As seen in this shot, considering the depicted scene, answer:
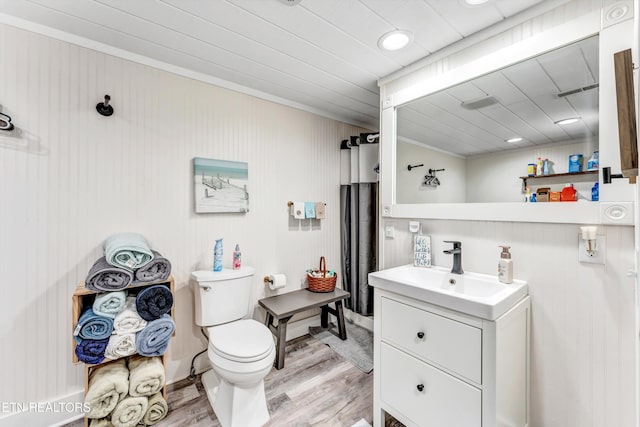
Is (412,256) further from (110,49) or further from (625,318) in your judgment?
(110,49)

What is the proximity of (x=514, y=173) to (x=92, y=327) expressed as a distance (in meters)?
2.29

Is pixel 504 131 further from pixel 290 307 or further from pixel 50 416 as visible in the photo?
pixel 50 416

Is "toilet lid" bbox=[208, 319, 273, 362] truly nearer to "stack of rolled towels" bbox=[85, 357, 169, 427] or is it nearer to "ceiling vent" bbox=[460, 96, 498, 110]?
"stack of rolled towels" bbox=[85, 357, 169, 427]

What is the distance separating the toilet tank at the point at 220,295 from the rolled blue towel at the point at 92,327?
1.71 ft

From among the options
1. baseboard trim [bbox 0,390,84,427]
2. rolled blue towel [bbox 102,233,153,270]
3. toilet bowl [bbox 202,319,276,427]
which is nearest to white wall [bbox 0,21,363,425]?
baseboard trim [bbox 0,390,84,427]

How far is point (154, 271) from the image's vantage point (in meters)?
1.52

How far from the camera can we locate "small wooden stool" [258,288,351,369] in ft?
6.77

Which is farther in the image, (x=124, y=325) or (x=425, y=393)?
(x=124, y=325)

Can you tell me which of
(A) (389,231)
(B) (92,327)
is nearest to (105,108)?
(B) (92,327)

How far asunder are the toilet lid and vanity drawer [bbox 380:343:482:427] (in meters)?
0.68

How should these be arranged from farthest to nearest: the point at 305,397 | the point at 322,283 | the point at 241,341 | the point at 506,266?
the point at 322,283 < the point at 305,397 < the point at 241,341 < the point at 506,266

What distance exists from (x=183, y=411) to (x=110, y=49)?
2.25 metres

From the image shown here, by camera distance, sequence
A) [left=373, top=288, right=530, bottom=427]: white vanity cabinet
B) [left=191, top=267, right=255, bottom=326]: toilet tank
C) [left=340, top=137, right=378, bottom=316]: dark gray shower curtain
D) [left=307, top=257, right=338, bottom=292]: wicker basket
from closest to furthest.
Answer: [left=373, top=288, right=530, bottom=427]: white vanity cabinet < [left=191, top=267, right=255, bottom=326]: toilet tank < [left=307, top=257, right=338, bottom=292]: wicker basket < [left=340, top=137, right=378, bottom=316]: dark gray shower curtain

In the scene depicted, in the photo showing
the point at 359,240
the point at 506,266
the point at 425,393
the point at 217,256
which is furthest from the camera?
the point at 359,240
